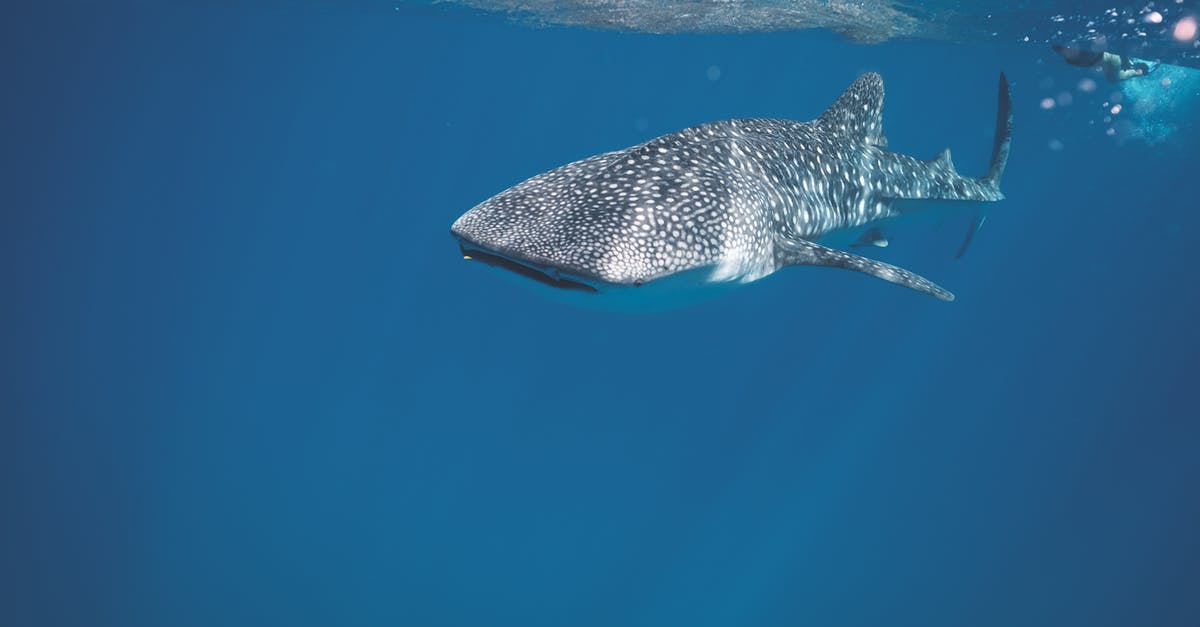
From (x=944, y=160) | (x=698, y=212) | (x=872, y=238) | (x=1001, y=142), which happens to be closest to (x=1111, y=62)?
(x=1001, y=142)

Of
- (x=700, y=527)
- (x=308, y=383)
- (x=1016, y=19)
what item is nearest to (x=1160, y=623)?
(x=700, y=527)

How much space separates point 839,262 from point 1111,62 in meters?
16.3

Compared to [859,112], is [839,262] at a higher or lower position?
lower

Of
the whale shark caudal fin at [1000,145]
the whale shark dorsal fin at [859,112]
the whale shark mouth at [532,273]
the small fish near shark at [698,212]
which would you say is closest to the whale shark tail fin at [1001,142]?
the whale shark caudal fin at [1000,145]

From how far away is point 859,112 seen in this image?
22.7 feet

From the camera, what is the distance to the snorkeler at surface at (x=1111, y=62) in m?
15.5

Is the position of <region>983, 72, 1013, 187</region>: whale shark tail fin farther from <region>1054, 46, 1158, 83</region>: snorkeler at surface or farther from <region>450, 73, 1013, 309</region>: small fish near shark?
<region>1054, 46, 1158, 83</region>: snorkeler at surface

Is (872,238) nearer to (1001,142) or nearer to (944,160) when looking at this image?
(944,160)

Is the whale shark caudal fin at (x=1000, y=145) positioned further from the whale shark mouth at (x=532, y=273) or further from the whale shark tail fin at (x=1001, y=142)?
the whale shark mouth at (x=532, y=273)

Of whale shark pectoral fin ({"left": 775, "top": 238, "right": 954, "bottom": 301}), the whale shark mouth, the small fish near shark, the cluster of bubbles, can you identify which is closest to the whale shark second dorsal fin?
the small fish near shark

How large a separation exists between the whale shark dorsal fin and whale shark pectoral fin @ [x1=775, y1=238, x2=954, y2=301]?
2.36 m

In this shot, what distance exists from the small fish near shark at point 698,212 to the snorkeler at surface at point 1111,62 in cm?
1280

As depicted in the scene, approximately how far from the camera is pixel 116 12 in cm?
2003

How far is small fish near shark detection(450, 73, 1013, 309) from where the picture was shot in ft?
11.1
